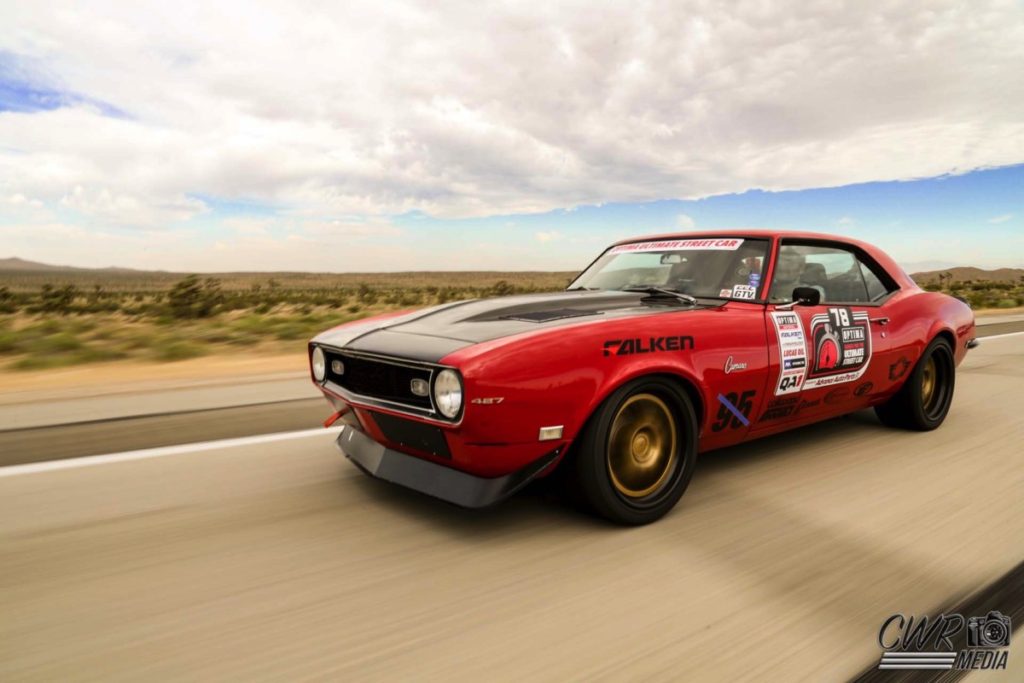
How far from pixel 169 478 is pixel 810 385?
3.41 metres

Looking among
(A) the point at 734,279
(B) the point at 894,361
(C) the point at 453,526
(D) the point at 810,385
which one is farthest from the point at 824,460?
(C) the point at 453,526

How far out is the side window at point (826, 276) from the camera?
153 inches

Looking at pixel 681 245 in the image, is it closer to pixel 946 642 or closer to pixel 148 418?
pixel 946 642

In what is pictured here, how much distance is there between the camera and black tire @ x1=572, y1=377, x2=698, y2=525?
9.30 ft

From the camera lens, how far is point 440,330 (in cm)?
313

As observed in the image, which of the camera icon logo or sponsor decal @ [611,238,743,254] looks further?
sponsor decal @ [611,238,743,254]

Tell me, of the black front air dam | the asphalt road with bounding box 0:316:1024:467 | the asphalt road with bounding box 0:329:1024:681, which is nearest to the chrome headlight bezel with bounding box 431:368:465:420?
the black front air dam

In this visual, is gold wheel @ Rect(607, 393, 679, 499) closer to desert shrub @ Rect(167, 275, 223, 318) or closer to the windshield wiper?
the windshield wiper

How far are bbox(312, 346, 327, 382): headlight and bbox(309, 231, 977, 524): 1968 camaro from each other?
0.01 meters

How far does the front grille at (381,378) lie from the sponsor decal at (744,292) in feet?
6.03

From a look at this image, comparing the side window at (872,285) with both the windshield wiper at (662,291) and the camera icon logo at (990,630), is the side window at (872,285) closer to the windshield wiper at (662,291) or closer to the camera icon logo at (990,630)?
the windshield wiper at (662,291)

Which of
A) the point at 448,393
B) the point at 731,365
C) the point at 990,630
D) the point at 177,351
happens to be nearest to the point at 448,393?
the point at 448,393

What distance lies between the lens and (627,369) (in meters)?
2.86

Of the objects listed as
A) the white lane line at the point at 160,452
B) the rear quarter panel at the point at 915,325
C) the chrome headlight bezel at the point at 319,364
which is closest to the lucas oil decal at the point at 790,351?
the rear quarter panel at the point at 915,325
